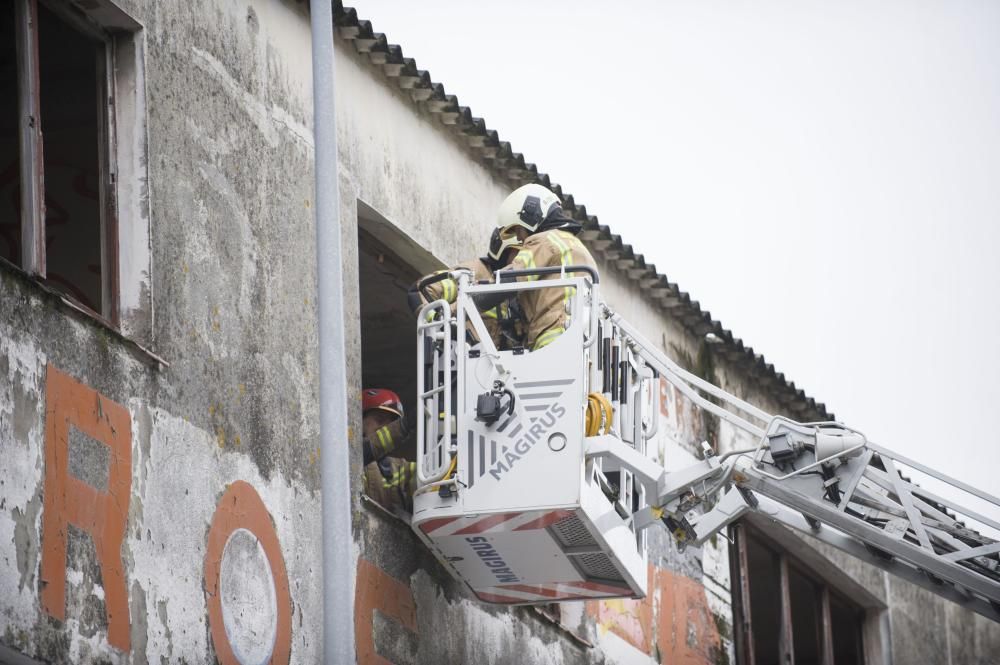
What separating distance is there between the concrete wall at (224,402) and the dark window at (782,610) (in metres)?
4.52

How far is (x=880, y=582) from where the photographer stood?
70.1 feet

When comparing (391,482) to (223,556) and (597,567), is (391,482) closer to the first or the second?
(597,567)

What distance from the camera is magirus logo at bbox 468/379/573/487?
1108 centimetres

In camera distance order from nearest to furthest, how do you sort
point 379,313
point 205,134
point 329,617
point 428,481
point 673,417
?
point 329,617
point 205,134
point 428,481
point 379,313
point 673,417

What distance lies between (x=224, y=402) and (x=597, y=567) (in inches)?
118

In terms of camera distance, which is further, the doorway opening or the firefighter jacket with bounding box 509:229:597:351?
the doorway opening

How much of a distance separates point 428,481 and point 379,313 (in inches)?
165

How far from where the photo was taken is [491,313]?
12.1 m

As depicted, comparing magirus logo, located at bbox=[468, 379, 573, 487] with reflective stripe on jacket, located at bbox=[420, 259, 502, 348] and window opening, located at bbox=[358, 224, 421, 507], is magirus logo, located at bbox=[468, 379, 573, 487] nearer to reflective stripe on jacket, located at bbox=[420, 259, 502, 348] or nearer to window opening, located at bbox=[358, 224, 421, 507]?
reflective stripe on jacket, located at bbox=[420, 259, 502, 348]

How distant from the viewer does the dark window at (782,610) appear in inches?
732

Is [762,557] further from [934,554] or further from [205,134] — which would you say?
[205,134]

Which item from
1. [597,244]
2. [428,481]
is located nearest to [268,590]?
[428,481]

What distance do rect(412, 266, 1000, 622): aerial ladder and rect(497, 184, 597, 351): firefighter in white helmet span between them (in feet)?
0.34

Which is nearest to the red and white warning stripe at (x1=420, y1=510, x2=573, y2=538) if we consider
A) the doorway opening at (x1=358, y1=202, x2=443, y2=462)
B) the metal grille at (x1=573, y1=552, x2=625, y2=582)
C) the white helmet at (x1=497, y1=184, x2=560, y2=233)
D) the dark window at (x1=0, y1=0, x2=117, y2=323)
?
the metal grille at (x1=573, y1=552, x2=625, y2=582)
